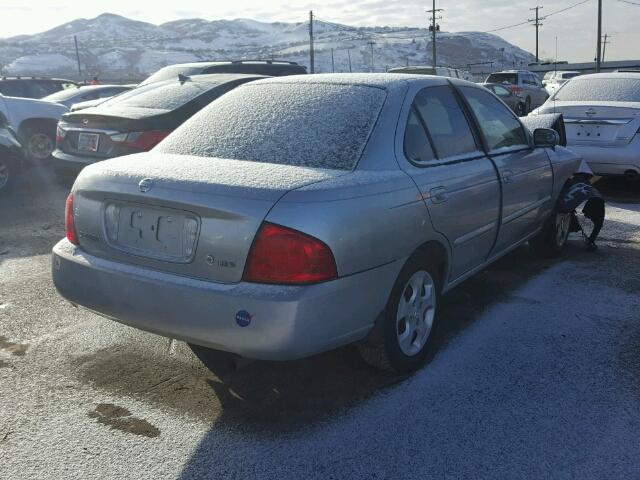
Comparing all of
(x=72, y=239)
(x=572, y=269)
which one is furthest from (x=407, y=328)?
(x=572, y=269)

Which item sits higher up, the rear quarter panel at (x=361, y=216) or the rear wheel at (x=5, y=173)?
the rear quarter panel at (x=361, y=216)

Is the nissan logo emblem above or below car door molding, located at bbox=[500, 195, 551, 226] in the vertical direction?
above

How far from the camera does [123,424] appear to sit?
9.69ft

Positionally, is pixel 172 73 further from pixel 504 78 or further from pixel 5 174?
pixel 504 78

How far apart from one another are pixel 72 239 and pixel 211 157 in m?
0.82

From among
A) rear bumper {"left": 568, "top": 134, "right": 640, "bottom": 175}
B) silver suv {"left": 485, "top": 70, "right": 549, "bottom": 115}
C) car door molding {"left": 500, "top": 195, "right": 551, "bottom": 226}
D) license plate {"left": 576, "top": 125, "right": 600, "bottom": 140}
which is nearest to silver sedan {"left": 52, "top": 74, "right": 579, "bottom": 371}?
car door molding {"left": 500, "top": 195, "right": 551, "bottom": 226}

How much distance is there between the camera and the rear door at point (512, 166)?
14.3ft

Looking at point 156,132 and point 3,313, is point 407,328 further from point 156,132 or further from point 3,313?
point 156,132

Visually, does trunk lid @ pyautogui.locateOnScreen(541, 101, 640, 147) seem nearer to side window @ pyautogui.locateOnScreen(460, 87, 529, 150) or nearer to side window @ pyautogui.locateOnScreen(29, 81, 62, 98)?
side window @ pyautogui.locateOnScreen(460, 87, 529, 150)

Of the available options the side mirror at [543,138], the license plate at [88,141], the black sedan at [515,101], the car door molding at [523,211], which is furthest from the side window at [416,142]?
the black sedan at [515,101]

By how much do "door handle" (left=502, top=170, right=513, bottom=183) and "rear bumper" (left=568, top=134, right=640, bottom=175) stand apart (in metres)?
4.06

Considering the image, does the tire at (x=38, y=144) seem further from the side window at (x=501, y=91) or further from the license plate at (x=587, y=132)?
the side window at (x=501, y=91)

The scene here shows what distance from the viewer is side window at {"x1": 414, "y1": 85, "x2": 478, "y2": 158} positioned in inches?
146

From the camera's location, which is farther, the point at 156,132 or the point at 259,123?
the point at 156,132
